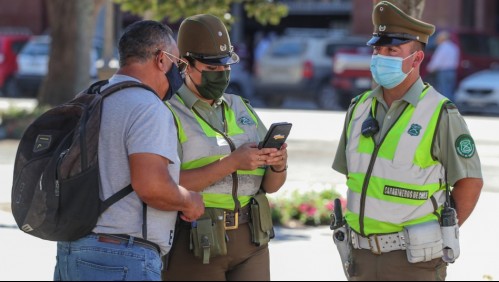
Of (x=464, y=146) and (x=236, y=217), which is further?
(x=236, y=217)

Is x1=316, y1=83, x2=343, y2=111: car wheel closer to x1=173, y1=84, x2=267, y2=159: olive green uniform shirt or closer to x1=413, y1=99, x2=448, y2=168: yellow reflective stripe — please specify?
x1=173, y1=84, x2=267, y2=159: olive green uniform shirt


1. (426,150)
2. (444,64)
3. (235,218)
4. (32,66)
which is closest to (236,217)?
(235,218)

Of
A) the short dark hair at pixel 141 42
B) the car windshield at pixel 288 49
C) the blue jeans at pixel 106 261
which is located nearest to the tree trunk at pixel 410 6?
the short dark hair at pixel 141 42

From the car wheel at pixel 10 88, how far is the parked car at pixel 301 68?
22.7 ft

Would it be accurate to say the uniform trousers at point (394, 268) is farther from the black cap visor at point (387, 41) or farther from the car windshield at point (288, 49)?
the car windshield at point (288, 49)

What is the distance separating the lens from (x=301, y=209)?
30.5ft

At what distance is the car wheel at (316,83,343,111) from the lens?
2359 cm

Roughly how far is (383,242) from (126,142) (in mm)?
1348

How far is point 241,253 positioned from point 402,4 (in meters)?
3.08

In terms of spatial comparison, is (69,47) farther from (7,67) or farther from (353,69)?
(7,67)

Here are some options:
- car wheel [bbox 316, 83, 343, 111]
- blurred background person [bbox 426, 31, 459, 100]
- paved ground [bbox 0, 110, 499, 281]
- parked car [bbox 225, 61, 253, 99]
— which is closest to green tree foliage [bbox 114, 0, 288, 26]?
paved ground [bbox 0, 110, 499, 281]

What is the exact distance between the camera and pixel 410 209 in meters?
4.43

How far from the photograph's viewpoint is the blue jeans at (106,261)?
12.5ft

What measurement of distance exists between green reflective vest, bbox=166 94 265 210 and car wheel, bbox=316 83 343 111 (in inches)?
743
